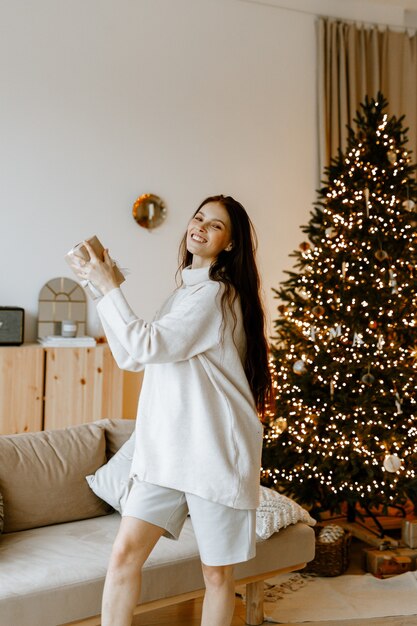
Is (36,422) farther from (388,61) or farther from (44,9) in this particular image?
(388,61)

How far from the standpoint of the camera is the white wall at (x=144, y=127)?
464 cm

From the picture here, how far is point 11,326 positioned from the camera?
431cm

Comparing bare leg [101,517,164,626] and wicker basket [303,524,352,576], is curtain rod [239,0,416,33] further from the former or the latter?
bare leg [101,517,164,626]

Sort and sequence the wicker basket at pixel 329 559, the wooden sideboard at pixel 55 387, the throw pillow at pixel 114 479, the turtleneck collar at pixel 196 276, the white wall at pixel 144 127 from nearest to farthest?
the turtleneck collar at pixel 196 276 < the throw pillow at pixel 114 479 < the wicker basket at pixel 329 559 < the wooden sideboard at pixel 55 387 < the white wall at pixel 144 127

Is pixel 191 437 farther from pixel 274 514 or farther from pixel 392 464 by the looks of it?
pixel 392 464

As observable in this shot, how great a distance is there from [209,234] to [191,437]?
62cm

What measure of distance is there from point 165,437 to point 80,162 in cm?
316

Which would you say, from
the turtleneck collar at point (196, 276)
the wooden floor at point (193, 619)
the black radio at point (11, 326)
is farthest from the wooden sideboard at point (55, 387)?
the turtleneck collar at point (196, 276)

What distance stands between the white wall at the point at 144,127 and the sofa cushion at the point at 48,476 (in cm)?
187

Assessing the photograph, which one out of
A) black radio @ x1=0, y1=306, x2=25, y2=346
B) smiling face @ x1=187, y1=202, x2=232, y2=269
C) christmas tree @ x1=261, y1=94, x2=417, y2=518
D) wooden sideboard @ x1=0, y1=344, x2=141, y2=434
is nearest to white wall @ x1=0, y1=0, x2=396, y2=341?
black radio @ x1=0, y1=306, x2=25, y2=346

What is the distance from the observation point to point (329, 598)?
3.25m

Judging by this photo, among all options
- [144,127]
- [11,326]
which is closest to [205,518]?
[11,326]

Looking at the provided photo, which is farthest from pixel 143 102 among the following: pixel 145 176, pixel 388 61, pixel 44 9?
pixel 388 61

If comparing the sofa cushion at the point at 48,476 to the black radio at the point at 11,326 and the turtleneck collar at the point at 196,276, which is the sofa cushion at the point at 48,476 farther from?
the black radio at the point at 11,326
